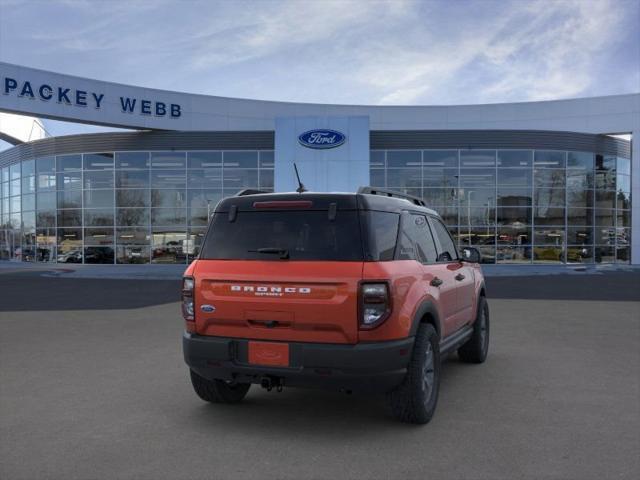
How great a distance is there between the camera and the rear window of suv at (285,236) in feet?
13.8

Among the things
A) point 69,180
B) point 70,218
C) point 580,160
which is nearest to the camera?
point 580,160

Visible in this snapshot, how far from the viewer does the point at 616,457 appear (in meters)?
3.82

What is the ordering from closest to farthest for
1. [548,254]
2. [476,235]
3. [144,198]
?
[476,235] < [548,254] < [144,198]

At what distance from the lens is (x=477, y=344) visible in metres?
6.61

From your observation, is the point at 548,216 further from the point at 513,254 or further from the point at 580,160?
the point at 580,160

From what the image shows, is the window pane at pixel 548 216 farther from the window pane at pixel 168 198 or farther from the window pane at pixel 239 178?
the window pane at pixel 168 198

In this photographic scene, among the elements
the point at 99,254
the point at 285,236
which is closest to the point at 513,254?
the point at 99,254

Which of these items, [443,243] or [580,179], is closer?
[443,243]

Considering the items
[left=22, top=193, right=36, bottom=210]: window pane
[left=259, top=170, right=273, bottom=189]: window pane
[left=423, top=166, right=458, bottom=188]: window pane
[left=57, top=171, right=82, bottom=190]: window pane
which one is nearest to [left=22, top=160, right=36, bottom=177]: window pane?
[left=22, top=193, right=36, bottom=210]: window pane

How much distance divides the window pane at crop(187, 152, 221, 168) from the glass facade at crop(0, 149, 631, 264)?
0.05 meters

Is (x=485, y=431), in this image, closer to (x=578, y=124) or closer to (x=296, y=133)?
(x=296, y=133)

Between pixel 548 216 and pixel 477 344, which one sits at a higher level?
pixel 548 216

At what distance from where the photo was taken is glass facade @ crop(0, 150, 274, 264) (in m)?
27.8

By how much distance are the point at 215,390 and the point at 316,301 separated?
1.51m
